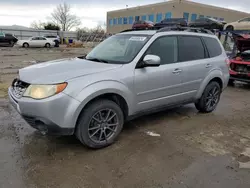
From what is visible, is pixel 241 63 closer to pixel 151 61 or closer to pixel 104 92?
pixel 151 61

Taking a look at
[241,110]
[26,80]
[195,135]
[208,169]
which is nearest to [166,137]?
[195,135]

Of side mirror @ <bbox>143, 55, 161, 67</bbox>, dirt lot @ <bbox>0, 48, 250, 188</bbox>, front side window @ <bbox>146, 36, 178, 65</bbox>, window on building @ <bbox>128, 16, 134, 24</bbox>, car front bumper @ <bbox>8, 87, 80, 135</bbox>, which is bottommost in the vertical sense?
dirt lot @ <bbox>0, 48, 250, 188</bbox>

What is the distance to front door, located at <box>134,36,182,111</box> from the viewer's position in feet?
12.2

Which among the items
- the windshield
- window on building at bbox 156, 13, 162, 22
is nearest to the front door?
the windshield

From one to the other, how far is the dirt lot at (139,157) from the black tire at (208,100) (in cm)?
49

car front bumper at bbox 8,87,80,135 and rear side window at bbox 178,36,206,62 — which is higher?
rear side window at bbox 178,36,206,62

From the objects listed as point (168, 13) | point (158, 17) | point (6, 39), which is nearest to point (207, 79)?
point (6, 39)

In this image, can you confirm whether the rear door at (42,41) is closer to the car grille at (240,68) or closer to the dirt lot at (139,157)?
the car grille at (240,68)

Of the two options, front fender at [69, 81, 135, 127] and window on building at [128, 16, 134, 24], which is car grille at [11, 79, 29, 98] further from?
window on building at [128, 16, 134, 24]

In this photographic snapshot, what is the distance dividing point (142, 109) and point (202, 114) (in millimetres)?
1949

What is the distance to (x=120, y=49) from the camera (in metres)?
4.09

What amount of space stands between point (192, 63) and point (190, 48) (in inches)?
12.5

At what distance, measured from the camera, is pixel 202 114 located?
5.18 m

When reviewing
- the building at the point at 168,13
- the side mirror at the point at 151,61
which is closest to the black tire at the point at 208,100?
the side mirror at the point at 151,61
